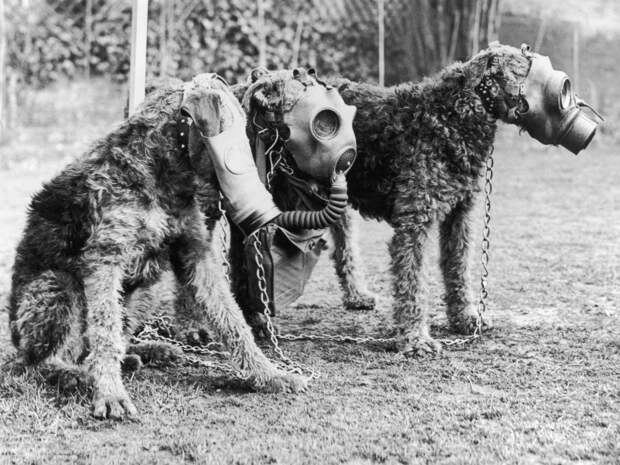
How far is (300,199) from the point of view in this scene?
4656 mm

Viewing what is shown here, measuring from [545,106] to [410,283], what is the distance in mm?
1150

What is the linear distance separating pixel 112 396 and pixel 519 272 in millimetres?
3626

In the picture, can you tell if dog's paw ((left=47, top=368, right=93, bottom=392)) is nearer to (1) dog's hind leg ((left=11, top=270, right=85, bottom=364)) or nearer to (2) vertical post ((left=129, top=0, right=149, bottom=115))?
(1) dog's hind leg ((left=11, top=270, right=85, bottom=364))

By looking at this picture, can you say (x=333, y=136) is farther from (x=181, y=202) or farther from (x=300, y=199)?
(x=181, y=202)

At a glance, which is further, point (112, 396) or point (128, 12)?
point (128, 12)

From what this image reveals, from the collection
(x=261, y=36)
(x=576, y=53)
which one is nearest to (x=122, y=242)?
A: (x=261, y=36)

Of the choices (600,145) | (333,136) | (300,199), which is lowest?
(600,145)

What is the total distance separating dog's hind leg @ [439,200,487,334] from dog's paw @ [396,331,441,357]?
17.1 inches

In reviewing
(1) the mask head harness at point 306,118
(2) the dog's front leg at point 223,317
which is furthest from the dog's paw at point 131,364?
(1) the mask head harness at point 306,118

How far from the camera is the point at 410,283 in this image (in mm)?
4594

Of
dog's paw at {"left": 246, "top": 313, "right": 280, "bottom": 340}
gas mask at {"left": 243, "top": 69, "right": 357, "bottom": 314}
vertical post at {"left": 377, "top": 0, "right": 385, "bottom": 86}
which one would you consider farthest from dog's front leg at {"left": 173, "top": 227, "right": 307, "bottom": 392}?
vertical post at {"left": 377, "top": 0, "right": 385, "bottom": 86}

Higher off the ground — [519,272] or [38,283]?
[38,283]

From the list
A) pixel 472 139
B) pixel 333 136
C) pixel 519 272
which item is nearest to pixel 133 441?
pixel 333 136

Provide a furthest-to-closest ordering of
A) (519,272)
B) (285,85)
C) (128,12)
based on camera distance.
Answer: (128,12), (519,272), (285,85)
